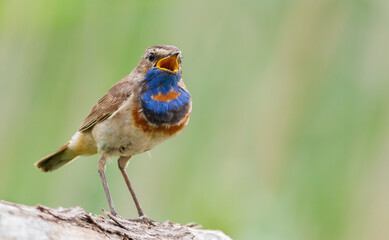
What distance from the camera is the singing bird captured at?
3.27 metres

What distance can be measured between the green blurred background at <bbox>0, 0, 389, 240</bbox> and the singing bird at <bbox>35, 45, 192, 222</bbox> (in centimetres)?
21

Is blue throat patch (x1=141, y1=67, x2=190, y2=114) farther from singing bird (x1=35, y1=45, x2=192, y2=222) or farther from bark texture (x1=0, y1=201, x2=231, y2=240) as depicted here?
bark texture (x1=0, y1=201, x2=231, y2=240)

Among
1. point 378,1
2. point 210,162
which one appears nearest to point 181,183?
point 210,162

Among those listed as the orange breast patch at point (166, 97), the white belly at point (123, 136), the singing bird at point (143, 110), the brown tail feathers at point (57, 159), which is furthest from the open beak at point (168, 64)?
the brown tail feathers at point (57, 159)

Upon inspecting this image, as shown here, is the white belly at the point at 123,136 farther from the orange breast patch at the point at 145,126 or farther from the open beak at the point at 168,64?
the open beak at the point at 168,64

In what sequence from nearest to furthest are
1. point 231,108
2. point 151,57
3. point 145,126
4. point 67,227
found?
1. point 67,227
2. point 145,126
3. point 151,57
4. point 231,108

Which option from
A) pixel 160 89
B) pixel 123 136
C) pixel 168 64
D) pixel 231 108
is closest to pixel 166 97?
pixel 160 89

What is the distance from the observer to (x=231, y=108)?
3895 millimetres

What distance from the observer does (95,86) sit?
12.1ft

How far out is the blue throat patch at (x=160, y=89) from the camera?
10.8 ft

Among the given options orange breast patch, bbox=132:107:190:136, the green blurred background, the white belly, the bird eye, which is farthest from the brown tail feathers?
the bird eye

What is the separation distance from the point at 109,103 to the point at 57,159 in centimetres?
51

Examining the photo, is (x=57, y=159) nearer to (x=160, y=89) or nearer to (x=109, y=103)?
(x=109, y=103)

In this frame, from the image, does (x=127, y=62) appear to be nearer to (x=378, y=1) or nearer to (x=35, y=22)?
(x=35, y=22)
